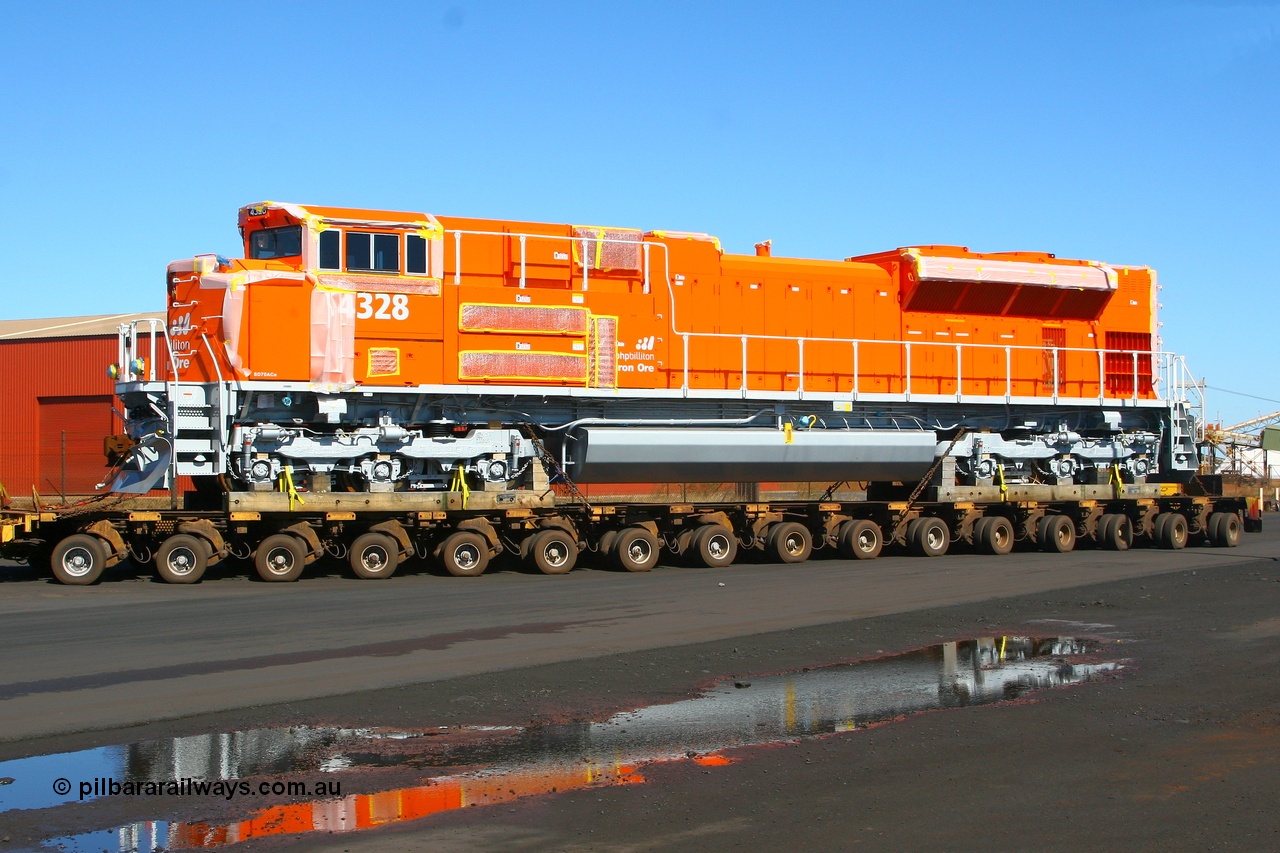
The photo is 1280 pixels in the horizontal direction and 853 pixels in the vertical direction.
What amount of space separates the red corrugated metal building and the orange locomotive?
25.1 metres

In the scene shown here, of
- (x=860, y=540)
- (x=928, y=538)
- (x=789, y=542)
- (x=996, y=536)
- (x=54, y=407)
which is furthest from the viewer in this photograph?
(x=54, y=407)

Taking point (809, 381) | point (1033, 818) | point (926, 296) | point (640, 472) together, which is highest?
point (926, 296)

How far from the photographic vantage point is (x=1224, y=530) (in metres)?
28.9

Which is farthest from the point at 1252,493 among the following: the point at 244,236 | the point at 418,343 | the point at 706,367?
the point at 244,236

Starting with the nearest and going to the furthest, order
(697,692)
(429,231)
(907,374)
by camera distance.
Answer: (697,692) < (429,231) < (907,374)

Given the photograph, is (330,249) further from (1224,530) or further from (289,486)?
(1224,530)

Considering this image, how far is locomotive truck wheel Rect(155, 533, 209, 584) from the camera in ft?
63.7

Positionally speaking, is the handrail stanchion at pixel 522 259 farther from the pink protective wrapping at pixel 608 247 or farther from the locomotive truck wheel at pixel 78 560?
the locomotive truck wheel at pixel 78 560

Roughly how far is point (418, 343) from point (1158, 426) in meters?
18.1

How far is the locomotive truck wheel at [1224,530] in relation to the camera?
2894 cm

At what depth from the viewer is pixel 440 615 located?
15.7 meters

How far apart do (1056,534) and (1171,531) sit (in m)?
3.34

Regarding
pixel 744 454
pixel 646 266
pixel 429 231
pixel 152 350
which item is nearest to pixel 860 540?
pixel 744 454

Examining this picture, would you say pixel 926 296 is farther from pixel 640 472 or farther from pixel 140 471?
pixel 140 471
